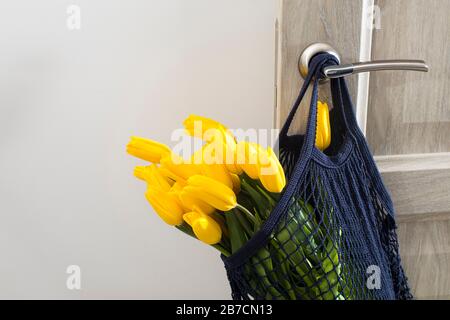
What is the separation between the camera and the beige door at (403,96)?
0.78 metres

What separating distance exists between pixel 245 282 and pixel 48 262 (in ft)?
1.75

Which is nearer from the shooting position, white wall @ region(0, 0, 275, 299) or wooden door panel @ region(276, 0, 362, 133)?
wooden door panel @ region(276, 0, 362, 133)

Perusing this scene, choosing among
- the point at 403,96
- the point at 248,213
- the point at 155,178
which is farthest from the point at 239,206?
the point at 403,96

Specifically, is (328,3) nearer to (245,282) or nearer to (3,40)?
(245,282)

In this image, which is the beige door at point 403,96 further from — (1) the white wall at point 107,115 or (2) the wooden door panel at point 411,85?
(1) the white wall at point 107,115

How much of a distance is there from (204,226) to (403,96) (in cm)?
46

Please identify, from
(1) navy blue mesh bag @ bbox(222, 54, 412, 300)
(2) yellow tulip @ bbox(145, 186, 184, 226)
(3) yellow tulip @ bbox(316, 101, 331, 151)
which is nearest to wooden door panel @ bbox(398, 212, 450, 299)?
(1) navy blue mesh bag @ bbox(222, 54, 412, 300)

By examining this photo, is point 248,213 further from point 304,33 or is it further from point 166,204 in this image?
point 304,33

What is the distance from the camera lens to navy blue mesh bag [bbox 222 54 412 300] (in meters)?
0.67

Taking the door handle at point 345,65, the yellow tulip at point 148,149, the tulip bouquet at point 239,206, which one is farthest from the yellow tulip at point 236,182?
the door handle at point 345,65

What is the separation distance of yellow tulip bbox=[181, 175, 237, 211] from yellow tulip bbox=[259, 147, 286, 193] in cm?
5

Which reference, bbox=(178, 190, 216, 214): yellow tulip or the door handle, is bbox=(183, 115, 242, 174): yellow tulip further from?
the door handle

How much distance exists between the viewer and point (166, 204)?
0.65m

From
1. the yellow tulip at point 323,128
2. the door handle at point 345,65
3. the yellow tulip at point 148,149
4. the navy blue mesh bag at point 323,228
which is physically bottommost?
the navy blue mesh bag at point 323,228
